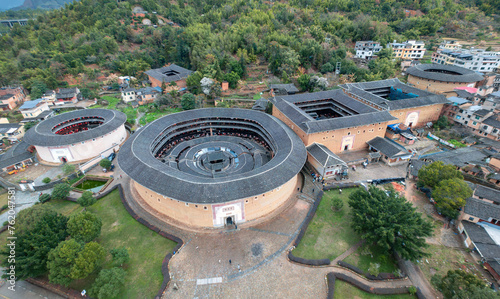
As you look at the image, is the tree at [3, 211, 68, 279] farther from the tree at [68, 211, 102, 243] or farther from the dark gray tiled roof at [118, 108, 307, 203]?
the dark gray tiled roof at [118, 108, 307, 203]

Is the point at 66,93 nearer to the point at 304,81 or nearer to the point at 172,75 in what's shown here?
the point at 172,75

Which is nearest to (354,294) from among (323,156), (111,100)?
(323,156)

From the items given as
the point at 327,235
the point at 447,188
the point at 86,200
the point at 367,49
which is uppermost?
the point at 367,49

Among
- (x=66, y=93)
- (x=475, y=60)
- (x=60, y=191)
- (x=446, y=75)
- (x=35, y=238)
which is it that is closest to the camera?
(x=35, y=238)

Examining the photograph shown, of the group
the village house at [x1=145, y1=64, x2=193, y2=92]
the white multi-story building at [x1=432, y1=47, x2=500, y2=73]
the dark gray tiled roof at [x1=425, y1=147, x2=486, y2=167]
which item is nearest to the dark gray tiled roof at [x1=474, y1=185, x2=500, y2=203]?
the dark gray tiled roof at [x1=425, y1=147, x2=486, y2=167]

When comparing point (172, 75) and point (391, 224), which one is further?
point (172, 75)

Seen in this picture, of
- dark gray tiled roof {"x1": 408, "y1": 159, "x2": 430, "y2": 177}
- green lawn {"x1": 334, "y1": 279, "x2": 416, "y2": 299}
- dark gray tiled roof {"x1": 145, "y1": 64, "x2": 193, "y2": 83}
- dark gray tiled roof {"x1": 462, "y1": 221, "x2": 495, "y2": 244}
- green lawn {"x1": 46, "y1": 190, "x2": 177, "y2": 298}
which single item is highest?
dark gray tiled roof {"x1": 145, "y1": 64, "x2": 193, "y2": 83}
